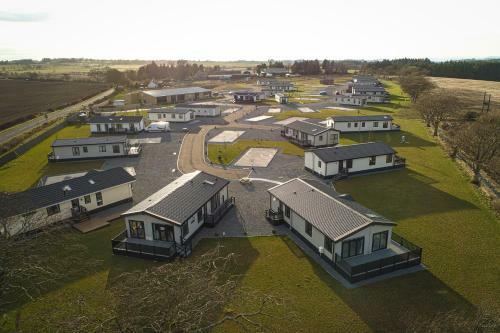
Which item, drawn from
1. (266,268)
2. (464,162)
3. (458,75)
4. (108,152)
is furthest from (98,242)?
(458,75)

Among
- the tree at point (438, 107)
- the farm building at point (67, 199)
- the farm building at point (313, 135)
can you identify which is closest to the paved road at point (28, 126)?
the farm building at point (67, 199)

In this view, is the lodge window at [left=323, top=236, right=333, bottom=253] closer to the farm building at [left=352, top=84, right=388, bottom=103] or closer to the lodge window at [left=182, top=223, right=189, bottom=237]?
the lodge window at [left=182, top=223, right=189, bottom=237]

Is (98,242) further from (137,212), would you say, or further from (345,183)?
(345,183)

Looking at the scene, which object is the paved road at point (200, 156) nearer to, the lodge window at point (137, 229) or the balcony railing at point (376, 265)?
the lodge window at point (137, 229)

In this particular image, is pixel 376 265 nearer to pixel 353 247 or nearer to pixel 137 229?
pixel 353 247

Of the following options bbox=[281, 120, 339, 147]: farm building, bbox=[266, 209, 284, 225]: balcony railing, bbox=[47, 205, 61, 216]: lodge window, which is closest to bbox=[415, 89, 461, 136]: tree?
bbox=[281, 120, 339, 147]: farm building

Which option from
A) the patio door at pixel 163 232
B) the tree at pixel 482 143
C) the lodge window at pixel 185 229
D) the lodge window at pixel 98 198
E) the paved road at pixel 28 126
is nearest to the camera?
the patio door at pixel 163 232
